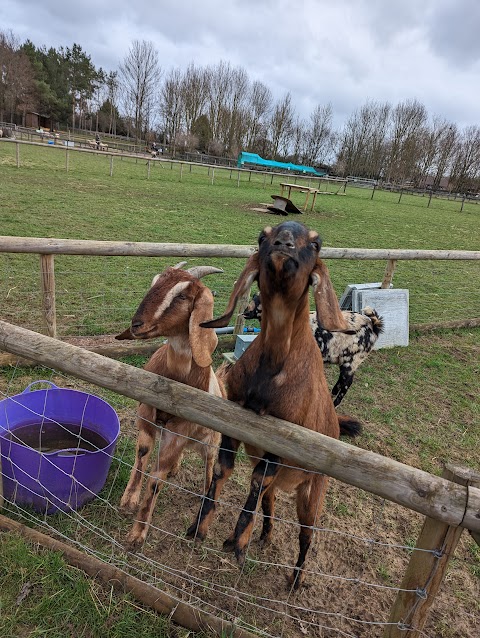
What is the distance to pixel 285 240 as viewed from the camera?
1.60 m

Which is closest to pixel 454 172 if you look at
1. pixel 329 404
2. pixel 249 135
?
pixel 249 135

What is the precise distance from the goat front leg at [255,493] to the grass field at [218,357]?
0.63 meters

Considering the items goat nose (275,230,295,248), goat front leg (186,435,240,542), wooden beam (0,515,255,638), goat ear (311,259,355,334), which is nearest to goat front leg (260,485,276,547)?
goat front leg (186,435,240,542)

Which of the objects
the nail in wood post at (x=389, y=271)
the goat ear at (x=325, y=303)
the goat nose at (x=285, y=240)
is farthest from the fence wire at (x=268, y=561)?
the nail in wood post at (x=389, y=271)

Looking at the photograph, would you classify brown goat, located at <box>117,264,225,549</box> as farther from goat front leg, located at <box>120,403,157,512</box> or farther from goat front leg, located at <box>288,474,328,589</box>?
goat front leg, located at <box>288,474,328,589</box>

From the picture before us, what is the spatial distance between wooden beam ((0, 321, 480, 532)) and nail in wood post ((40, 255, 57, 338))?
2187 millimetres

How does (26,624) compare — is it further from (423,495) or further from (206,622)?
(423,495)

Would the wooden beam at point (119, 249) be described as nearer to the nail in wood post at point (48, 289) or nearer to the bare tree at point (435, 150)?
the nail in wood post at point (48, 289)

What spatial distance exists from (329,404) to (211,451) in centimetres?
104

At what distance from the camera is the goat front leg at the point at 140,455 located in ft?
8.86

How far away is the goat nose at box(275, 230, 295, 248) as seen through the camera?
5.22 ft

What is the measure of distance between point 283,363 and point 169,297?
78cm

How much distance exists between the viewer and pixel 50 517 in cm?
Answer: 275

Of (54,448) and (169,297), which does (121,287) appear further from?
(169,297)
